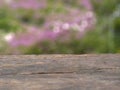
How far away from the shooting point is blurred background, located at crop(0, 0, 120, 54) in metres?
1.93

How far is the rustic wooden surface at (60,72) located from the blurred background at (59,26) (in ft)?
3.97

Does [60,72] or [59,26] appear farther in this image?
[59,26]

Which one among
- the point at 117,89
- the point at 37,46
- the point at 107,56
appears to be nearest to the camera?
the point at 117,89

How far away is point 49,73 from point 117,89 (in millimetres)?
119

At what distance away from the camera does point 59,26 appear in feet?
6.61

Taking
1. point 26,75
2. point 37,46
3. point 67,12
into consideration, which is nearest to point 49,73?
point 26,75

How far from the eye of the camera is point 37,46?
1.92 meters

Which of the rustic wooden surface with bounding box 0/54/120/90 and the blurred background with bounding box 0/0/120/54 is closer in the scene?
the rustic wooden surface with bounding box 0/54/120/90

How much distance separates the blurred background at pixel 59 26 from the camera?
1.93 m

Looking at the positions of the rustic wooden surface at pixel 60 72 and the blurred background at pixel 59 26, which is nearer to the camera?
the rustic wooden surface at pixel 60 72

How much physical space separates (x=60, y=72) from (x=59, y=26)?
143cm

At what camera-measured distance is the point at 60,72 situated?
59 centimetres

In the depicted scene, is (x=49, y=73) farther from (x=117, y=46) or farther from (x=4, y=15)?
(x=4, y=15)

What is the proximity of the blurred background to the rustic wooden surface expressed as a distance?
1210 mm
